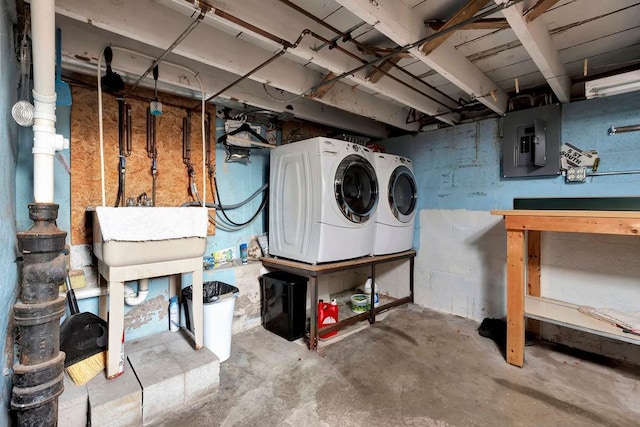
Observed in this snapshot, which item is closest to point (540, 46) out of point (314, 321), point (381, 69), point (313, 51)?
point (381, 69)

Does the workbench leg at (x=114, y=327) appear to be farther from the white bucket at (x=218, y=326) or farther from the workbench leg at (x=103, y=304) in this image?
the white bucket at (x=218, y=326)

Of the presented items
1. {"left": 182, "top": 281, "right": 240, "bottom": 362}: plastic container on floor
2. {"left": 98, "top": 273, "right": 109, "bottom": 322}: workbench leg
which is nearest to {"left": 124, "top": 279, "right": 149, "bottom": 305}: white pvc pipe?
{"left": 98, "top": 273, "right": 109, "bottom": 322}: workbench leg

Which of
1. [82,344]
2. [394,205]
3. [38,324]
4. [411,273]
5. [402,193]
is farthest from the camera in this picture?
[411,273]

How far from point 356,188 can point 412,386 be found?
5.68ft

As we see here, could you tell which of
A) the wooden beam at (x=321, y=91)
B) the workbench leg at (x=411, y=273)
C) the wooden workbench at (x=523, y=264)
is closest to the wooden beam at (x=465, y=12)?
the wooden beam at (x=321, y=91)

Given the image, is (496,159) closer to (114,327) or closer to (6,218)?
(114,327)

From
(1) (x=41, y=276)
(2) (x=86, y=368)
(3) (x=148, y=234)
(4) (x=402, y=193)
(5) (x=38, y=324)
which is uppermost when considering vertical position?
(4) (x=402, y=193)

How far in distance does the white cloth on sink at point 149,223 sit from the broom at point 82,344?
555mm

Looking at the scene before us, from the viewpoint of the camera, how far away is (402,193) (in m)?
3.42

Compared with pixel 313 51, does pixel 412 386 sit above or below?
below

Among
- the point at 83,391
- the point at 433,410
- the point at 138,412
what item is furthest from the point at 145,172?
the point at 433,410

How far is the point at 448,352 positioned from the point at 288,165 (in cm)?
215

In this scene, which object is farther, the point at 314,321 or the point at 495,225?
the point at 495,225

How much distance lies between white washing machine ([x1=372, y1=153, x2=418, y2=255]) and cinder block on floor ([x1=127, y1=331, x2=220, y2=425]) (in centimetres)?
184
